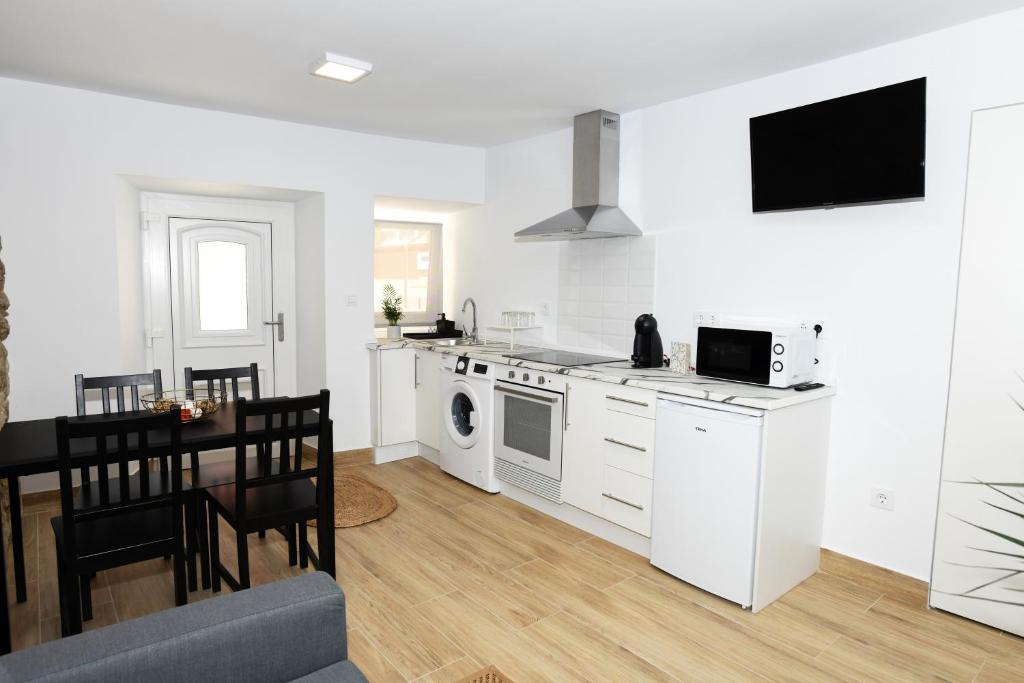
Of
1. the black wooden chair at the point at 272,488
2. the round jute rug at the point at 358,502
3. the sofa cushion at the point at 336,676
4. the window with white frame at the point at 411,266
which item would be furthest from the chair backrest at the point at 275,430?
the window with white frame at the point at 411,266

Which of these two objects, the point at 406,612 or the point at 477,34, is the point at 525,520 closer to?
the point at 406,612

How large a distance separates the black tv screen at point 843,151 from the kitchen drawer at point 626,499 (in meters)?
1.53

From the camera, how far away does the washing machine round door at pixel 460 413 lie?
412 centimetres

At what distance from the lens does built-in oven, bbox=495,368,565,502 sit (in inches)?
139

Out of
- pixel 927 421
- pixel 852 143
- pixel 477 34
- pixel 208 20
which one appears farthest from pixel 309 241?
pixel 927 421

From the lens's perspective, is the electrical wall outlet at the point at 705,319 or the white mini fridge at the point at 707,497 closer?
the white mini fridge at the point at 707,497

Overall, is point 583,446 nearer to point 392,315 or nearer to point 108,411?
point 108,411

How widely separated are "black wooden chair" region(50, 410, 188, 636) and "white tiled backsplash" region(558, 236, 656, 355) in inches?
104

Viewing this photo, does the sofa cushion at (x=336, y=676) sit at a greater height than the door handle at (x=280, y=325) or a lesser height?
lesser

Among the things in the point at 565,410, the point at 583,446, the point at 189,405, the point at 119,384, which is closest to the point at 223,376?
the point at 119,384

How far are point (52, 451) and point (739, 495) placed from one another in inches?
106

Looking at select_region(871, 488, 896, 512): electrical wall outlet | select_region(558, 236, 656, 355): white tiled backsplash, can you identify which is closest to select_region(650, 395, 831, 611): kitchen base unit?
select_region(871, 488, 896, 512): electrical wall outlet

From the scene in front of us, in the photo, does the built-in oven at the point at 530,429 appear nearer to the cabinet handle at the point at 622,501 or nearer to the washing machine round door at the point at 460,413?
the washing machine round door at the point at 460,413

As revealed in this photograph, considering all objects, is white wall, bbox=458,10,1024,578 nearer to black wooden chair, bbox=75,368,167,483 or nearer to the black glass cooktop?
the black glass cooktop
